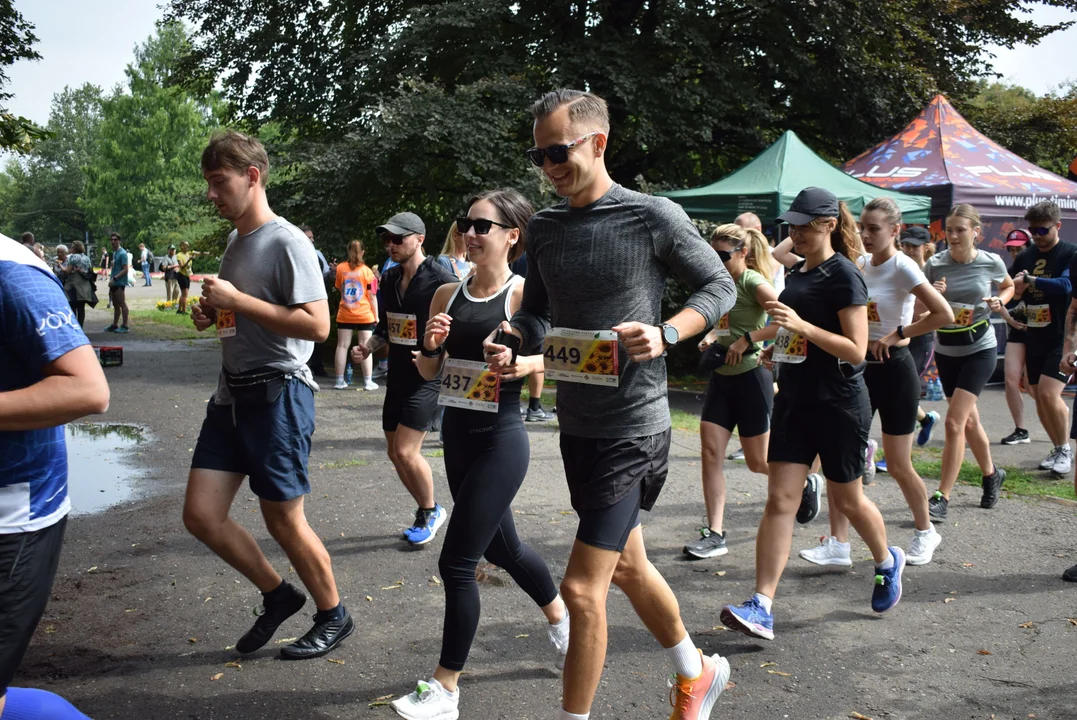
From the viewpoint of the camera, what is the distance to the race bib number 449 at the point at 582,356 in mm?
3113

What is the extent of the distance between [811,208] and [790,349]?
66cm

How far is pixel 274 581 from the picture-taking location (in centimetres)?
418

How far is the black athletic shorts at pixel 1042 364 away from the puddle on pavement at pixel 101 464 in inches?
288

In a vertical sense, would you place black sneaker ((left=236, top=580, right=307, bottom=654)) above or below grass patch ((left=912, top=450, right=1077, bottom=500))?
above

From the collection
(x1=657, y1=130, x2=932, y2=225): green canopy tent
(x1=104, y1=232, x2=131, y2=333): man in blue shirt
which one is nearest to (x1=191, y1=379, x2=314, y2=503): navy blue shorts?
(x1=657, y1=130, x2=932, y2=225): green canopy tent

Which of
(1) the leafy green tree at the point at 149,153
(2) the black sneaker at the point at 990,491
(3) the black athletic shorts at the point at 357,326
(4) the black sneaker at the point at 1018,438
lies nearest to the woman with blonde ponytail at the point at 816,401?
(2) the black sneaker at the point at 990,491

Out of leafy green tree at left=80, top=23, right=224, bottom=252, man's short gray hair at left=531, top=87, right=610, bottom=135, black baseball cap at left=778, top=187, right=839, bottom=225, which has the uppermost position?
leafy green tree at left=80, top=23, right=224, bottom=252

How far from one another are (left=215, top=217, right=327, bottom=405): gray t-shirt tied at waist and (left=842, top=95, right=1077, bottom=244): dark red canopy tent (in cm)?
1091

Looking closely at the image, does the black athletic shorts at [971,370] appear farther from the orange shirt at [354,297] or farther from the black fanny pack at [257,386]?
the orange shirt at [354,297]

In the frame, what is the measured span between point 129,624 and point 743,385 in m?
3.47

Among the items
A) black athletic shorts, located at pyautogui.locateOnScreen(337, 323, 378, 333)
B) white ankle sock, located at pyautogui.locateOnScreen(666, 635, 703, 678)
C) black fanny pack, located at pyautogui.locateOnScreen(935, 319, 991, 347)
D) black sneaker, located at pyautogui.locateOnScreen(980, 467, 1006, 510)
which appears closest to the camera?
white ankle sock, located at pyautogui.locateOnScreen(666, 635, 703, 678)

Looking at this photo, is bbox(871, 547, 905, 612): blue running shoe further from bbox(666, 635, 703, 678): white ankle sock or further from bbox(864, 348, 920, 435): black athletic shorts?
bbox(666, 635, 703, 678): white ankle sock

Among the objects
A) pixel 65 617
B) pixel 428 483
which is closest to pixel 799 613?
pixel 428 483

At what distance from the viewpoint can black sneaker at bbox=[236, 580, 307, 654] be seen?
4.20 m
